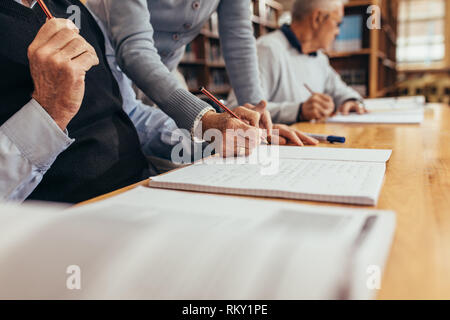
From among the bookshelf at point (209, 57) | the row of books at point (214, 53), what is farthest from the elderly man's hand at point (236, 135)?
the row of books at point (214, 53)

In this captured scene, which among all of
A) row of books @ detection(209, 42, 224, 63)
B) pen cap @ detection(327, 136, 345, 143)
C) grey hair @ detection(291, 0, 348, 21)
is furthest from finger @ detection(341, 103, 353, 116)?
row of books @ detection(209, 42, 224, 63)

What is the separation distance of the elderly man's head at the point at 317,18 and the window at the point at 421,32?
→ 5605 millimetres

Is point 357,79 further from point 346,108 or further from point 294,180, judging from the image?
point 294,180

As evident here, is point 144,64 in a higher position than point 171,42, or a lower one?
lower

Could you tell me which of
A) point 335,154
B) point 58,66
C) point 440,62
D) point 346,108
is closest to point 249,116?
point 335,154

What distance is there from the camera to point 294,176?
1.85ft

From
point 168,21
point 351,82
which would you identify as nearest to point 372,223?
point 168,21

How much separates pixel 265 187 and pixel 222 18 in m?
1.01

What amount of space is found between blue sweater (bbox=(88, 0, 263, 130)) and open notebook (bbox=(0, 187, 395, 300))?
20.6 inches

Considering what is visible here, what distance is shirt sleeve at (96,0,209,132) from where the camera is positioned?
0.83 m

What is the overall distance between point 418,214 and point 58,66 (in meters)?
0.52

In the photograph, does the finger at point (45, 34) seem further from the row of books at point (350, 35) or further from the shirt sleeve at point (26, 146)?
the row of books at point (350, 35)

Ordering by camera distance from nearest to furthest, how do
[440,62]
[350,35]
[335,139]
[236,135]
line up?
1. [236,135]
2. [335,139]
3. [350,35]
4. [440,62]

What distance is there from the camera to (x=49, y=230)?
30 centimetres
